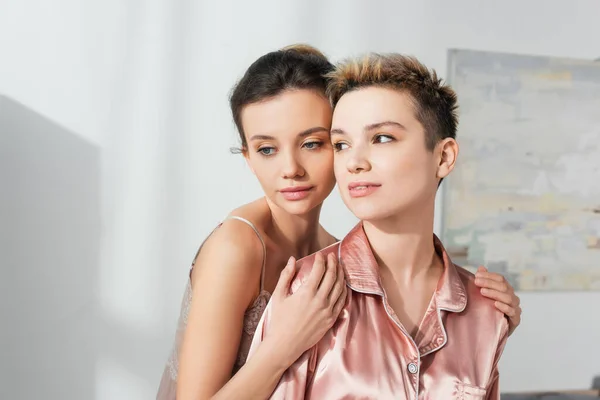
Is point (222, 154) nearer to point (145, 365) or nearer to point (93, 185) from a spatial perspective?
point (93, 185)

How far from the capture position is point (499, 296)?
1.50 m

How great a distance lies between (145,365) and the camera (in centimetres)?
344

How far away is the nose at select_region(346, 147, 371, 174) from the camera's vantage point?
136 cm

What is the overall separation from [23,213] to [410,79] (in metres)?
2.48

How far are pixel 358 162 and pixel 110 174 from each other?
226 cm

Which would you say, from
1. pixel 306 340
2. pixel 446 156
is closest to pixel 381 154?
pixel 446 156

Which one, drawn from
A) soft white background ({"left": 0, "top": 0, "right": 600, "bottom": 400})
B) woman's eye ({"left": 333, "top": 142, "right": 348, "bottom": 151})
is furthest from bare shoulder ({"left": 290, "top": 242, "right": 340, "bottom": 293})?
soft white background ({"left": 0, "top": 0, "right": 600, "bottom": 400})

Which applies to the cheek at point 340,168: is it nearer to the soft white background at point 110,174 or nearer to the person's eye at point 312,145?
the person's eye at point 312,145

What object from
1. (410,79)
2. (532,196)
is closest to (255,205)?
(410,79)

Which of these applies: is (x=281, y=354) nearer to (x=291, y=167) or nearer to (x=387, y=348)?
(x=387, y=348)

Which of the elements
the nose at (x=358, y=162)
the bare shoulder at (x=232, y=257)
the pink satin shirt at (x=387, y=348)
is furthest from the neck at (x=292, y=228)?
the nose at (x=358, y=162)

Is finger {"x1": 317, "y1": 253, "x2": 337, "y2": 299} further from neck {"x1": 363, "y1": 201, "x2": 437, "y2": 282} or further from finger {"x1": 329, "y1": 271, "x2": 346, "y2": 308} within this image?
neck {"x1": 363, "y1": 201, "x2": 437, "y2": 282}

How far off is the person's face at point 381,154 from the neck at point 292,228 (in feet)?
1.41

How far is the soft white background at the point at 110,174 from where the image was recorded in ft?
10.8
